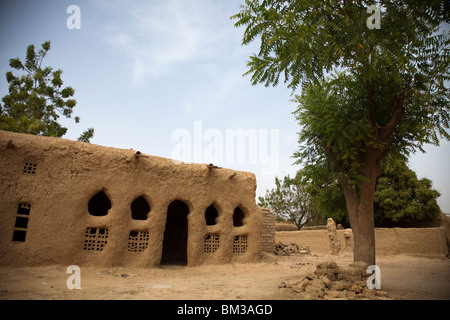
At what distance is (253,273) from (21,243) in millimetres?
6625

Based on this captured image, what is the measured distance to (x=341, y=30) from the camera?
5.44 metres

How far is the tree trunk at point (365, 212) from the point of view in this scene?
7273 mm

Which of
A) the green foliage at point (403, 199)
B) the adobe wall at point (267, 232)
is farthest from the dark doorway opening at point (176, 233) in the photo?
the green foliage at point (403, 199)

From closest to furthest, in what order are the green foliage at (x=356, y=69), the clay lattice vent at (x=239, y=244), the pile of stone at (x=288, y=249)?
the green foliage at (x=356, y=69) < the clay lattice vent at (x=239, y=244) < the pile of stone at (x=288, y=249)

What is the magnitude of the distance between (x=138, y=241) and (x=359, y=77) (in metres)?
7.97

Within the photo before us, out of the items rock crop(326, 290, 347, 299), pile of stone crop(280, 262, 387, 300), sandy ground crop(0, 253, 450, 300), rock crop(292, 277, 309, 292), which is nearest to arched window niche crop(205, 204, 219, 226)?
sandy ground crop(0, 253, 450, 300)

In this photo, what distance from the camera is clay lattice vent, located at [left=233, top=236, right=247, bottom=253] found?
11164mm

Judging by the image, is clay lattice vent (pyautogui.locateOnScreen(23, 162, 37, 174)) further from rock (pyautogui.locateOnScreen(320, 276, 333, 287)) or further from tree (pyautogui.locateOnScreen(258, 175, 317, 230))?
tree (pyautogui.locateOnScreen(258, 175, 317, 230))

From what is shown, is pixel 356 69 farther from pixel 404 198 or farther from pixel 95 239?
pixel 404 198

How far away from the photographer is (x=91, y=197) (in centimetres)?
884

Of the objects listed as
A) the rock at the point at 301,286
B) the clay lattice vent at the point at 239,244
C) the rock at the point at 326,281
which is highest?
the clay lattice vent at the point at 239,244

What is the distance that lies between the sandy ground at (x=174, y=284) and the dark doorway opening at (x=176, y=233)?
3607 mm

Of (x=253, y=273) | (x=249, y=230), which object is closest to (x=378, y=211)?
(x=249, y=230)

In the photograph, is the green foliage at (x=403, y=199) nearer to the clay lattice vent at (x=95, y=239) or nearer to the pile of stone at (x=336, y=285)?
the pile of stone at (x=336, y=285)
